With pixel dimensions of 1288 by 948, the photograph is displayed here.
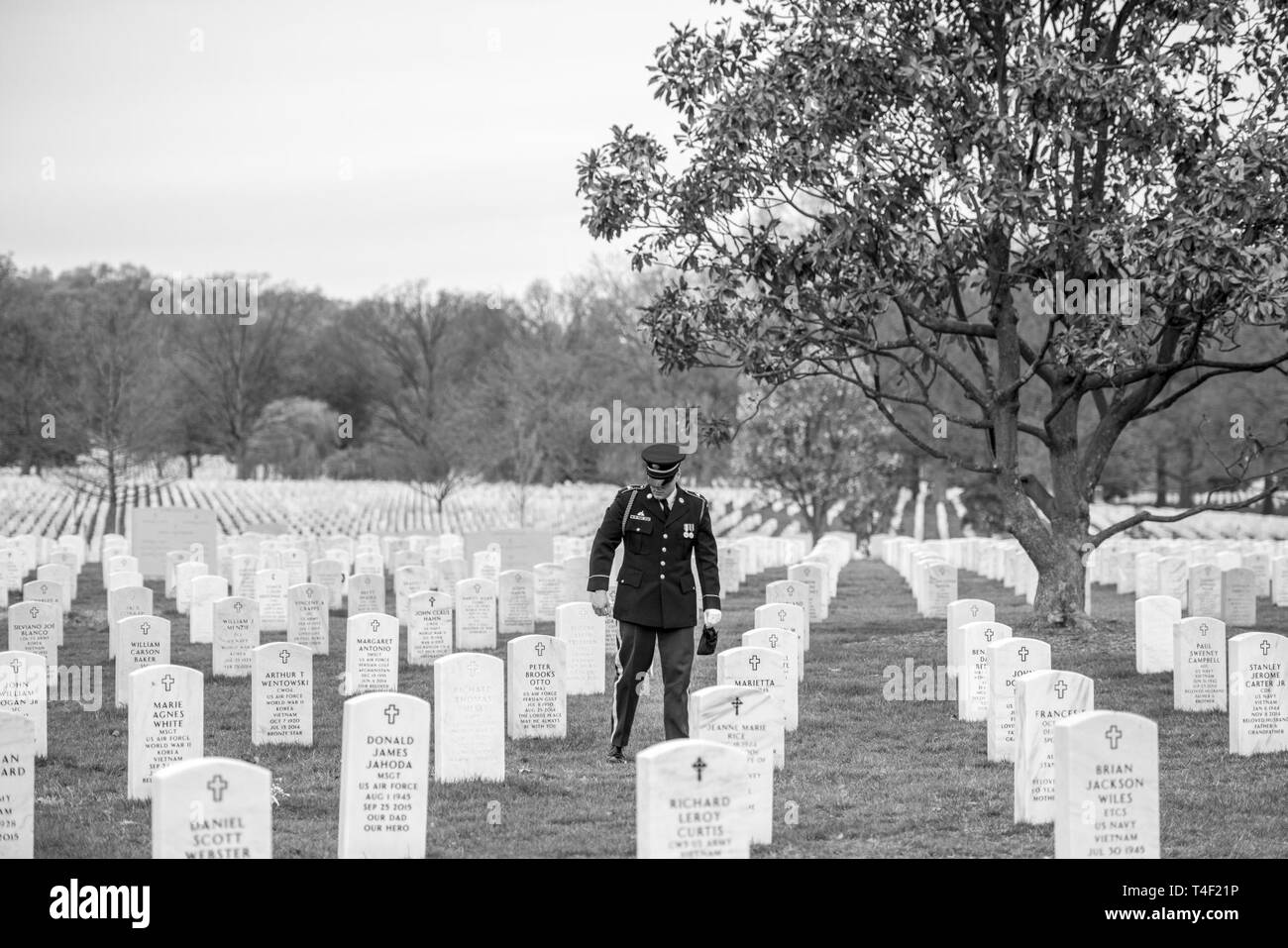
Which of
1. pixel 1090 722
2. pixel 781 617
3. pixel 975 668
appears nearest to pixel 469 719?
pixel 1090 722

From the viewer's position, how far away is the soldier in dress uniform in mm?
8695

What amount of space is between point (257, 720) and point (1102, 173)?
33.9 feet

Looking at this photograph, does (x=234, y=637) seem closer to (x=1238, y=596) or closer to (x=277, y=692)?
(x=277, y=692)

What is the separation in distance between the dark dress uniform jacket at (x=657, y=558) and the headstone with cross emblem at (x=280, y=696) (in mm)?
2417

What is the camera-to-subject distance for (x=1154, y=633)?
506 inches

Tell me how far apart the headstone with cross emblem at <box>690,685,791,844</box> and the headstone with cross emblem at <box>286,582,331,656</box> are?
302 inches

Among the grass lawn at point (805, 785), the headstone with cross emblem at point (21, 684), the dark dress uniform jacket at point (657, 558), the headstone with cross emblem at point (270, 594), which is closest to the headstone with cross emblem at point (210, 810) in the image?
the grass lawn at point (805, 785)

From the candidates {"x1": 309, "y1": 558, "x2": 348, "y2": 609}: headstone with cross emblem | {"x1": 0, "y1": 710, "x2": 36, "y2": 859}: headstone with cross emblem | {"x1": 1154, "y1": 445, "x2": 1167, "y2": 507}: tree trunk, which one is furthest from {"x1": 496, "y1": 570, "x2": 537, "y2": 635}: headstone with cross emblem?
{"x1": 1154, "y1": 445, "x2": 1167, "y2": 507}: tree trunk

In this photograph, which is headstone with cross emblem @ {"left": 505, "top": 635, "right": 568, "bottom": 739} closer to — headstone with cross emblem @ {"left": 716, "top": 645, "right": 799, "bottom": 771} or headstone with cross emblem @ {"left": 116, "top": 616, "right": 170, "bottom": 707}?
headstone with cross emblem @ {"left": 716, "top": 645, "right": 799, "bottom": 771}

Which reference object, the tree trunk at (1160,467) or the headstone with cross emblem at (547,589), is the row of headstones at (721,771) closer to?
the headstone with cross emblem at (547,589)

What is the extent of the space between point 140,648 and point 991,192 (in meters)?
8.53

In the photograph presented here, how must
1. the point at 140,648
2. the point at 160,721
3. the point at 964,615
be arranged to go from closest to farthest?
the point at 160,721 < the point at 140,648 < the point at 964,615
